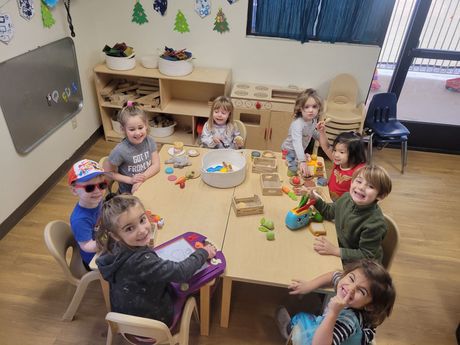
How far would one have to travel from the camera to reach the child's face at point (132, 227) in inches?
47.6

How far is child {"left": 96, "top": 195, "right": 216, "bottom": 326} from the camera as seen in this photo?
121cm

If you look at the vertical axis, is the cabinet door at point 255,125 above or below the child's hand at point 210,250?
below

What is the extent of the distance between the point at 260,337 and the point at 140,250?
972mm

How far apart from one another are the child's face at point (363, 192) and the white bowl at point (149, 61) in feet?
8.25

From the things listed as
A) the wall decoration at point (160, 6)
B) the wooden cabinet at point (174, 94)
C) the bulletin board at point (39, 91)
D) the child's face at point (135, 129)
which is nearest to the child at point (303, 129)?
the child's face at point (135, 129)

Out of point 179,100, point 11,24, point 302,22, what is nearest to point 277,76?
point 302,22

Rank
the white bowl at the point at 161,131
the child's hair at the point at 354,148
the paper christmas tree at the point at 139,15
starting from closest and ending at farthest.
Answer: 1. the child's hair at the point at 354,148
2. the paper christmas tree at the point at 139,15
3. the white bowl at the point at 161,131

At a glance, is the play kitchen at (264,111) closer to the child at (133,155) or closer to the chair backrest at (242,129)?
the chair backrest at (242,129)

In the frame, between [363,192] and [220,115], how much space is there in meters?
1.19

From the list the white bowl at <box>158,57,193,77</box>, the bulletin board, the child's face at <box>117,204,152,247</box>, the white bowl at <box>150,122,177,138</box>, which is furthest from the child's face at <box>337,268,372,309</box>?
the white bowl at <box>150,122,177,138</box>

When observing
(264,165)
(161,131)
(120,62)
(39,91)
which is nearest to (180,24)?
(120,62)

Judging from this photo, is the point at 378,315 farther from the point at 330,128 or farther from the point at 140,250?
the point at 330,128

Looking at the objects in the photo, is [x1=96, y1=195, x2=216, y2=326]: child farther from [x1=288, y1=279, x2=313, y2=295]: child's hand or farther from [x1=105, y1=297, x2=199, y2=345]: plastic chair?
[x1=288, y1=279, x2=313, y2=295]: child's hand

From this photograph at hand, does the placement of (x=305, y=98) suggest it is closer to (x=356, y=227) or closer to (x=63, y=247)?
→ (x=356, y=227)
